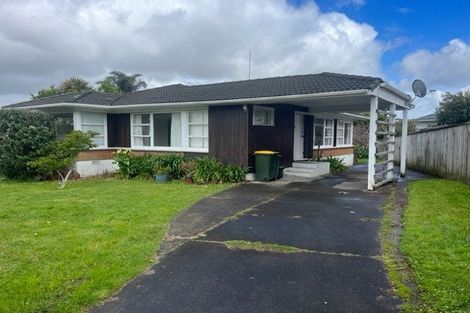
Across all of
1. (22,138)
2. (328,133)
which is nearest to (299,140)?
(328,133)

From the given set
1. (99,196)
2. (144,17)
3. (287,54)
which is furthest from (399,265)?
(287,54)

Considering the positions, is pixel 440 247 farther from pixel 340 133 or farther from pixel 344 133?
pixel 344 133

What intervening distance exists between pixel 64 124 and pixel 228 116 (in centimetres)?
731

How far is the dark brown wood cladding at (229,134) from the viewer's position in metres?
12.5

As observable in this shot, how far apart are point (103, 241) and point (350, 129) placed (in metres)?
19.5

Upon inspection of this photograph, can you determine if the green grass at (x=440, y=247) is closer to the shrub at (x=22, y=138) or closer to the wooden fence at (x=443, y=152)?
the wooden fence at (x=443, y=152)

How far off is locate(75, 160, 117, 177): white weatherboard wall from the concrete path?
842 centimetres

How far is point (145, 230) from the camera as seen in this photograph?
6.01 m

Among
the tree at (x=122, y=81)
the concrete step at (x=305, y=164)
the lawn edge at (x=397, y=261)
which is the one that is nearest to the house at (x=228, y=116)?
the concrete step at (x=305, y=164)

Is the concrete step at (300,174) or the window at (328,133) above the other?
the window at (328,133)

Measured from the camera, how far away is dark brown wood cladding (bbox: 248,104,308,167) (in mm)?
12680

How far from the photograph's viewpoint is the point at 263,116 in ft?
43.8

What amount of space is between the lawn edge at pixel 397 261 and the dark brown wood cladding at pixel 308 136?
823 cm

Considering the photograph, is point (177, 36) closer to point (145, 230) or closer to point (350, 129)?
point (350, 129)
